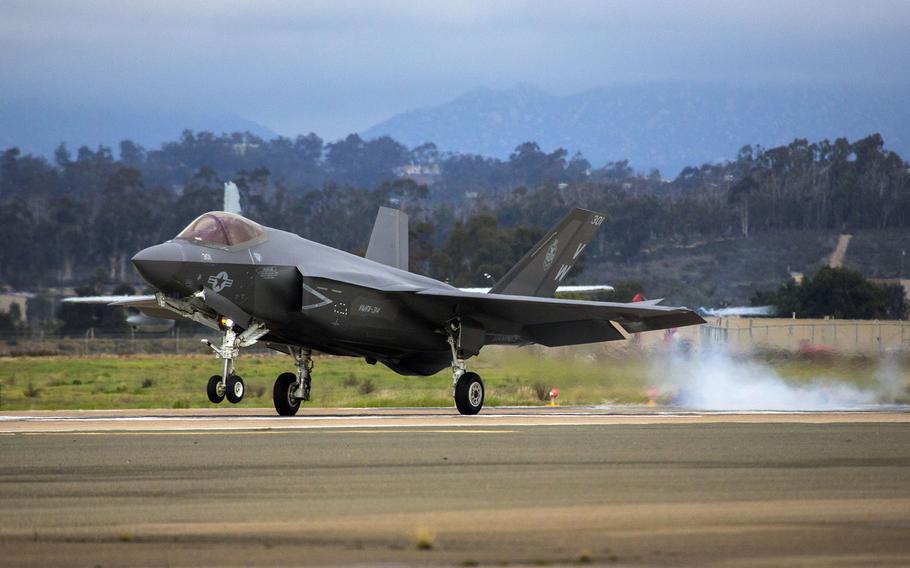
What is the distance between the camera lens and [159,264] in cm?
2006

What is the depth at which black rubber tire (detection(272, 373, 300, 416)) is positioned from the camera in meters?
22.5

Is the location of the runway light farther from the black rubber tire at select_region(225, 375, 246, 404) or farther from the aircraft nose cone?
the aircraft nose cone

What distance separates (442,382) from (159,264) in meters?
19.1

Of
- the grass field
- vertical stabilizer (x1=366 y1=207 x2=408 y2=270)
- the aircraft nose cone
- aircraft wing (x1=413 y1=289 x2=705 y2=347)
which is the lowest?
the grass field

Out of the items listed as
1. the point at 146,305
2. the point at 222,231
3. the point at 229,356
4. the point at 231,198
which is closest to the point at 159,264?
the point at 222,231

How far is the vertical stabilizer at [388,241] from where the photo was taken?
26.0 meters

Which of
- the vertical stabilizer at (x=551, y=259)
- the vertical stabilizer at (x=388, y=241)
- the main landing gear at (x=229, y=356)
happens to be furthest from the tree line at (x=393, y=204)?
the main landing gear at (x=229, y=356)

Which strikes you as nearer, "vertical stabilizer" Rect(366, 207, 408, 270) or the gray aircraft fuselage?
the gray aircraft fuselage

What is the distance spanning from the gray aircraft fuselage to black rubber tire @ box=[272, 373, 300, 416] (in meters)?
0.64

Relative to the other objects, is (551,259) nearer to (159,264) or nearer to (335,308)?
(335,308)

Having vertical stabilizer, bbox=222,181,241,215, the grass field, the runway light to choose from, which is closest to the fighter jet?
the runway light

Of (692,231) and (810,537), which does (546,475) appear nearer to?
(810,537)

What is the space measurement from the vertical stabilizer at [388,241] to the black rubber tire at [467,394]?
4.03m

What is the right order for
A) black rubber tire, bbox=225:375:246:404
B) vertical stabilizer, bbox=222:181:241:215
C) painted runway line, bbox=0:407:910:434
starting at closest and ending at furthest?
1. painted runway line, bbox=0:407:910:434
2. black rubber tire, bbox=225:375:246:404
3. vertical stabilizer, bbox=222:181:241:215
